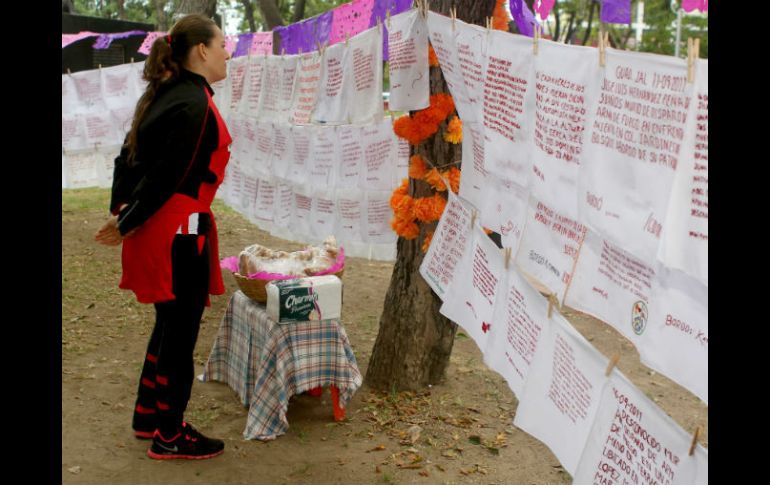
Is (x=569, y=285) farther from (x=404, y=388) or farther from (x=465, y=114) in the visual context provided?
(x=404, y=388)

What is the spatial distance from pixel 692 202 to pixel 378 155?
3.25 metres

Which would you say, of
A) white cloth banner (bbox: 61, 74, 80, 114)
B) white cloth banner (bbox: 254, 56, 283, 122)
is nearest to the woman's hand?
white cloth banner (bbox: 254, 56, 283, 122)

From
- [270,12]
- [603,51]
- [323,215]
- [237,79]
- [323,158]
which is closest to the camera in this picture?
[603,51]

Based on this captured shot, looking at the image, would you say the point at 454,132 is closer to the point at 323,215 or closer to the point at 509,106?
the point at 509,106

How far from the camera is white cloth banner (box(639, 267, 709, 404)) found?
6.16 feet

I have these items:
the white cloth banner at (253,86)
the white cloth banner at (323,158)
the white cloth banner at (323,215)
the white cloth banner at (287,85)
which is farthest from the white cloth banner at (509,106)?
the white cloth banner at (253,86)

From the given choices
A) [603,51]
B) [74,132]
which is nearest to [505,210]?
[603,51]

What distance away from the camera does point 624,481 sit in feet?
6.97

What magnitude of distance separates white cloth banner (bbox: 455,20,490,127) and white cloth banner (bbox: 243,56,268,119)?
3.31 m

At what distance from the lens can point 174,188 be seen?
3.46 metres

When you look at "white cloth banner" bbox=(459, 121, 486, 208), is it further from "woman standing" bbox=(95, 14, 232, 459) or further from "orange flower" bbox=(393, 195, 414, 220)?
"woman standing" bbox=(95, 14, 232, 459)

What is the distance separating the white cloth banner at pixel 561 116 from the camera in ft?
7.66
